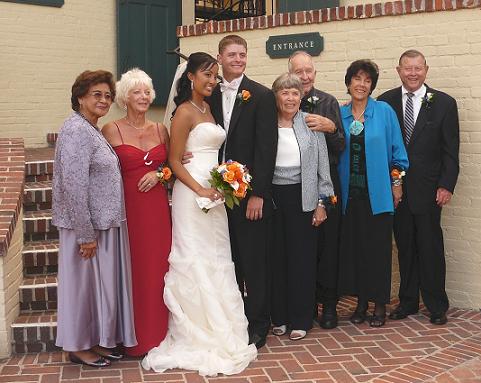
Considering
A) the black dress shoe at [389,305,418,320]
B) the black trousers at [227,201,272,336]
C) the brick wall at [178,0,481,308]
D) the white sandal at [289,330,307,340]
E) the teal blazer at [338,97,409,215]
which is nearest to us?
the black trousers at [227,201,272,336]

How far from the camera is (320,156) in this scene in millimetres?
4824

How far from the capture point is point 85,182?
411 centimetres

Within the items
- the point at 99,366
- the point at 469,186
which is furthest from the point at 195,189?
the point at 469,186

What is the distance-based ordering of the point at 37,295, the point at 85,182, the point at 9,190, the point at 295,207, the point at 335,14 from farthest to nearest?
the point at 335,14, the point at 9,190, the point at 37,295, the point at 295,207, the point at 85,182

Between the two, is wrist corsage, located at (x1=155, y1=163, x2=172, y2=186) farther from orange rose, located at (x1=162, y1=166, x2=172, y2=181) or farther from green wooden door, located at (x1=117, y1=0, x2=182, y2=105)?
green wooden door, located at (x1=117, y1=0, x2=182, y2=105)

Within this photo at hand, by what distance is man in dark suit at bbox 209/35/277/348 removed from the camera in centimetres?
463

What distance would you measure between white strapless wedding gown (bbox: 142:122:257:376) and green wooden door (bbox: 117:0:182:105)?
4628 millimetres

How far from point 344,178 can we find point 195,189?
123 centimetres

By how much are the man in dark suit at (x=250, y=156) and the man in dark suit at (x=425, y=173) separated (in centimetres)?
120

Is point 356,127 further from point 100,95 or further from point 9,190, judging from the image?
point 9,190

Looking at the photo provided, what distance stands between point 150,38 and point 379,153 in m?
4.91

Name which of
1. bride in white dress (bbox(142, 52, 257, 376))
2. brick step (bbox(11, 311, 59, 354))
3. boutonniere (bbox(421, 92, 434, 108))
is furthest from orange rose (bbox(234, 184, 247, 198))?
boutonniere (bbox(421, 92, 434, 108))

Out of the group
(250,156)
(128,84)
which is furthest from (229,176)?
(128,84)

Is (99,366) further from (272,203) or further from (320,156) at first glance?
(320,156)
